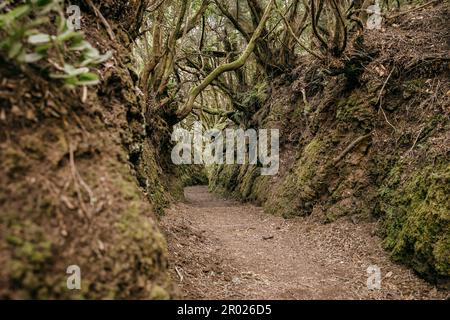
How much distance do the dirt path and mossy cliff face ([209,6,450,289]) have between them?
0.31m

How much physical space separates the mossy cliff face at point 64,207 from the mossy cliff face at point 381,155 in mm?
3698

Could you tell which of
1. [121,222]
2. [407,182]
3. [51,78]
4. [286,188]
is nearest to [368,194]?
[407,182]

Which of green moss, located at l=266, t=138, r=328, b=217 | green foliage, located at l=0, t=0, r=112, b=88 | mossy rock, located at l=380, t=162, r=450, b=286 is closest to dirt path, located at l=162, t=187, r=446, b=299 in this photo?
mossy rock, located at l=380, t=162, r=450, b=286

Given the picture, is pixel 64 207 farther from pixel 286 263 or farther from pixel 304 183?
pixel 304 183

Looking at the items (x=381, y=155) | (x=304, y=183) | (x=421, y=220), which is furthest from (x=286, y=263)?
(x=304, y=183)

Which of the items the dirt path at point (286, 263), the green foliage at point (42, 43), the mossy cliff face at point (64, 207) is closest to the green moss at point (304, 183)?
the dirt path at point (286, 263)

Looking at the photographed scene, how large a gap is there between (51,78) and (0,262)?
1.39 metres

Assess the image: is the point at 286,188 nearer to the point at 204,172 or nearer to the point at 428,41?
the point at 428,41

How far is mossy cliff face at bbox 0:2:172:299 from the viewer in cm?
192

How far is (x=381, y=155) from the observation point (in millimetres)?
6559

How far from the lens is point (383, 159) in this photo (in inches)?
254

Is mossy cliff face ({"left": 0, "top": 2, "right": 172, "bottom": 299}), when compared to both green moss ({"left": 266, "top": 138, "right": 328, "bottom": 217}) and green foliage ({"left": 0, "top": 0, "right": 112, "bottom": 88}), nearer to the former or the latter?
green foliage ({"left": 0, "top": 0, "right": 112, "bottom": 88})

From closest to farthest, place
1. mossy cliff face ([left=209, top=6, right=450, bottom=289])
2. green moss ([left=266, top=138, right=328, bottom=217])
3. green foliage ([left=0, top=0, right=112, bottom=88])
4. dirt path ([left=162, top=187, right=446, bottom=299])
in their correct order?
green foliage ([left=0, top=0, right=112, bottom=88])
dirt path ([left=162, top=187, right=446, bottom=299])
mossy cliff face ([left=209, top=6, right=450, bottom=289])
green moss ([left=266, top=138, right=328, bottom=217])

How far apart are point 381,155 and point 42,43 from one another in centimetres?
603
